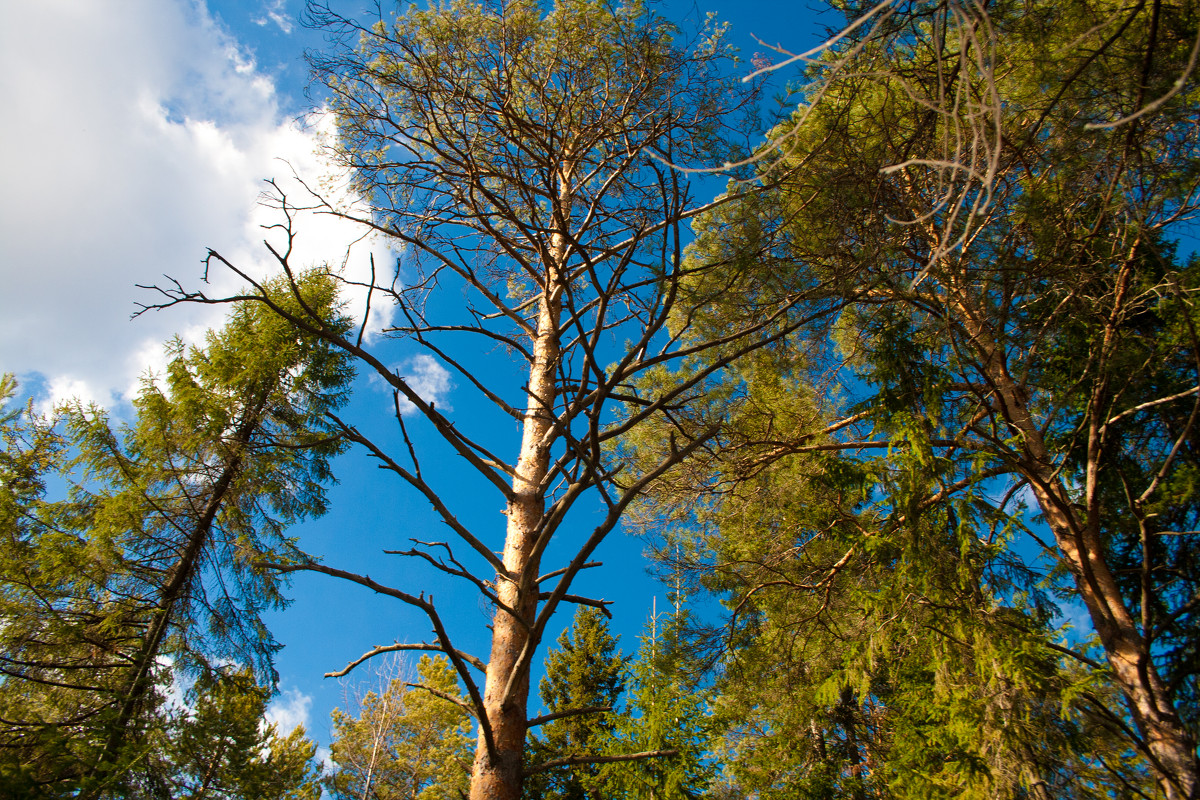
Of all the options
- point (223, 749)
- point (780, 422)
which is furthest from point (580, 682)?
point (780, 422)

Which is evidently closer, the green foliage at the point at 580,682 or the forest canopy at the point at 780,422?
the forest canopy at the point at 780,422

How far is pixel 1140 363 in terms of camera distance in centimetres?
439

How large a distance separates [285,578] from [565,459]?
648cm

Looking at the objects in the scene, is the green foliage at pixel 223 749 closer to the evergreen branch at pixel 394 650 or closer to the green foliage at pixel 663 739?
the green foliage at pixel 663 739

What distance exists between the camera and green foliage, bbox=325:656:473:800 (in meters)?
16.5

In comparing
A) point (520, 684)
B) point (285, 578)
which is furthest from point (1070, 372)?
point (285, 578)

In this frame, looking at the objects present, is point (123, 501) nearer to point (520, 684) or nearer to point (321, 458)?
point (321, 458)

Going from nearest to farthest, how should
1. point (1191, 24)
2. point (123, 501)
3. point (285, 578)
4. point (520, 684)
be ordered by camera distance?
point (520, 684) → point (1191, 24) → point (123, 501) → point (285, 578)

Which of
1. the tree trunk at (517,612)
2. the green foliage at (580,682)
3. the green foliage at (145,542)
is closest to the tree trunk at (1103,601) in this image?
the tree trunk at (517,612)

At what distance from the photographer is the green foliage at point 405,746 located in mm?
16500

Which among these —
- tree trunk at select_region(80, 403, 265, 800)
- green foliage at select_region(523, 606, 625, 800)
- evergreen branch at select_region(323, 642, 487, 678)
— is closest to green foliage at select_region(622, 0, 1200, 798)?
evergreen branch at select_region(323, 642, 487, 678)

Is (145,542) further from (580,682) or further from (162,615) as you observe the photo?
(580,682)

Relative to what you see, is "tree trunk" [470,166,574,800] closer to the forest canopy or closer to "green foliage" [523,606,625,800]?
the forest canopy

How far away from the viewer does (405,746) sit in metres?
17.9
